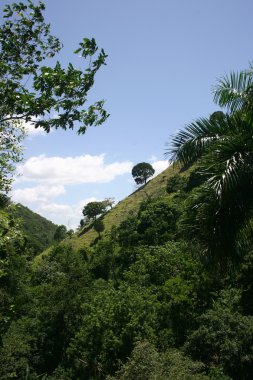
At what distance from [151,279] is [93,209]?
63598 mm

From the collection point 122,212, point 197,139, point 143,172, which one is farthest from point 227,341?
point 143,172

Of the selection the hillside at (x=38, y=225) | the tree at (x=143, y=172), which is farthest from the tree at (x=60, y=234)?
the tree at (x=143, y=172)

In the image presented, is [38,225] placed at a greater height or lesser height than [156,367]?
greater

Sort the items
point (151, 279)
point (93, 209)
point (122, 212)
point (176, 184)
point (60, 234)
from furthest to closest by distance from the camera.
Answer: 1. point (60, 234)
2. point (93, 209)
3. point (122, 212)
4. point (176, 184)
5. point (151, 279)

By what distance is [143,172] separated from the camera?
105312 mm

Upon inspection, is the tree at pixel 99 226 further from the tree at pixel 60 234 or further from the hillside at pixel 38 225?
the hillside at pixel 38 225

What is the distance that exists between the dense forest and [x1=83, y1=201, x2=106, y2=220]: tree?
35.9 metres

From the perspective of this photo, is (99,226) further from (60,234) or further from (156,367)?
(156,367)

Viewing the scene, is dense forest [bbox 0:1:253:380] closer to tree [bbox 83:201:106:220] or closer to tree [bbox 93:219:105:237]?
tree [bbox 93:219:105:237]

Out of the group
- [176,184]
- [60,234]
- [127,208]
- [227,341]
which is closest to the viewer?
[227,341]

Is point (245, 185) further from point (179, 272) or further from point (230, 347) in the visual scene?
point (179, 272)

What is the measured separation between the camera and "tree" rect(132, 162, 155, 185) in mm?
105312

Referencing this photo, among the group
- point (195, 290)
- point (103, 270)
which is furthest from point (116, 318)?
point (103, 270)

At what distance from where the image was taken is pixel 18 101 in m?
6.09
